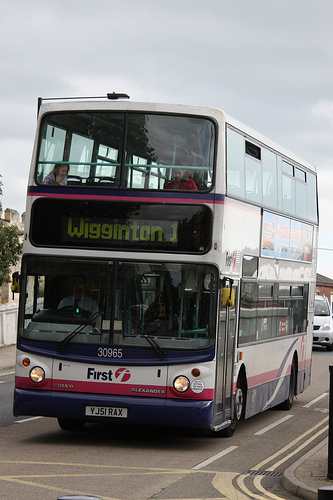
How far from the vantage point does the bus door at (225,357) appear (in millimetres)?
11797

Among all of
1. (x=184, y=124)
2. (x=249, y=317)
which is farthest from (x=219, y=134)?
(x=249, y=317)

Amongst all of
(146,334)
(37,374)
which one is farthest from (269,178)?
(37,374)

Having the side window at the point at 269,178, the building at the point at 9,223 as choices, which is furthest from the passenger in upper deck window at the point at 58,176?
the building at the point at 9,223

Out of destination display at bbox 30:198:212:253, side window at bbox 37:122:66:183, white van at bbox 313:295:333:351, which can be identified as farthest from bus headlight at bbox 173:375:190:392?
white van at bbox 313:295:333:351

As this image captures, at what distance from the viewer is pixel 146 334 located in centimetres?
1144

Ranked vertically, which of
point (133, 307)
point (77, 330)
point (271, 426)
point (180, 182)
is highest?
point (180, 182)

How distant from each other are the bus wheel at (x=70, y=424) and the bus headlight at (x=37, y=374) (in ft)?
5.53

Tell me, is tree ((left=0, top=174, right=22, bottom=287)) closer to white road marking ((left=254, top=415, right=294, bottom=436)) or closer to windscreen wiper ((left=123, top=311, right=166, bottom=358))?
white road marking ((left=254, top=415, right=294, bottom=436))

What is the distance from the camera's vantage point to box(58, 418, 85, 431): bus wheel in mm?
13155

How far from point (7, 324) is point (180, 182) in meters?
21.9

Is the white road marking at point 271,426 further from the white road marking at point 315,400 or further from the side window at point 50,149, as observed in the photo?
the side window at point 50,149

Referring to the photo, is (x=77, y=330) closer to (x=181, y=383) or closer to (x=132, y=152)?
(x=181, y=383)

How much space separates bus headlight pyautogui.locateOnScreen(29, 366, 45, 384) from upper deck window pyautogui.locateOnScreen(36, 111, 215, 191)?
2.36m

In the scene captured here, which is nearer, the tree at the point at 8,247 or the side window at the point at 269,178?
the side window at the point at 269,178
